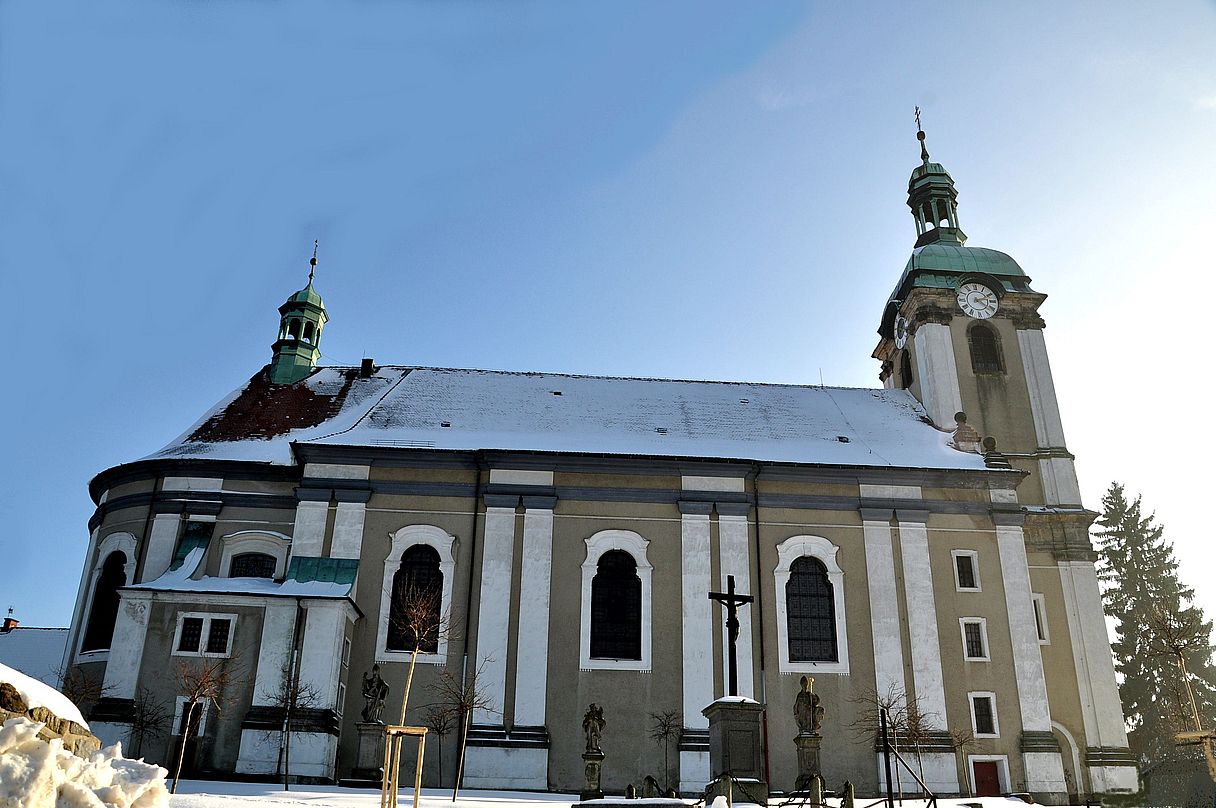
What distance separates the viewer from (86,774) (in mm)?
8109

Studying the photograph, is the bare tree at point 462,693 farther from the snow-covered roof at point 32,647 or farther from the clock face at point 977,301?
the snow-covered roof at point 32,647

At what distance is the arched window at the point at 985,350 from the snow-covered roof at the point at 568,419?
266 centimetres

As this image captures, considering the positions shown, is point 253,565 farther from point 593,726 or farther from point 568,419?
point 593,726

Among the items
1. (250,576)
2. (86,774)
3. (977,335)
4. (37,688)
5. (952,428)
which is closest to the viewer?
(86,774)

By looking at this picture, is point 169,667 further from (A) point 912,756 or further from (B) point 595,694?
(A) point 912,756

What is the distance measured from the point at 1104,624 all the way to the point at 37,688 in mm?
28107

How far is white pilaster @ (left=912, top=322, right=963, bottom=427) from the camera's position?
31.9 m

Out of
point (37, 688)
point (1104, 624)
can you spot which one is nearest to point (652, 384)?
point (1104, 624)

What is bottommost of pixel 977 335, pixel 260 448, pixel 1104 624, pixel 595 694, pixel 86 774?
pixel 86 774

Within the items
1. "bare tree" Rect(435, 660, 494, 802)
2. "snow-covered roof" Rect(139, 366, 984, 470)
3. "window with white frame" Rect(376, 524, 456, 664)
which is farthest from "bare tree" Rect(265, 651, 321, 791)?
"snow-covered roof" Rect(139, 366, 984, 470)

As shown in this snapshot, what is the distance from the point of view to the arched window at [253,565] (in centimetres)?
2630

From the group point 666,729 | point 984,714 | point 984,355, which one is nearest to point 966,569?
point 984,714

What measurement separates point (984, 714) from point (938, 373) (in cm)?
1183

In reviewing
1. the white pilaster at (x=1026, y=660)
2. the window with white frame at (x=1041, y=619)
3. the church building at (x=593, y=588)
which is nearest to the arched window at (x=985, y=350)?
the church building at (x=593, y=588)
